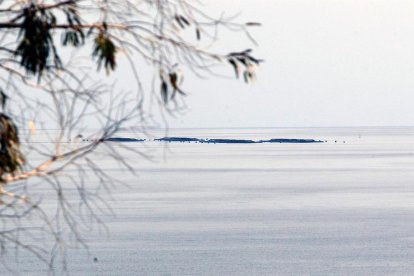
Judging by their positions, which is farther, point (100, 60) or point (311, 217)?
point (311, 217)

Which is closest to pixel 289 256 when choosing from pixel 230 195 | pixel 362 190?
pixel 230 195

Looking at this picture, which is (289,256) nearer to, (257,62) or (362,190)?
(257,62)

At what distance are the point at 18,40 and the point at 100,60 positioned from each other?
745 millimetres

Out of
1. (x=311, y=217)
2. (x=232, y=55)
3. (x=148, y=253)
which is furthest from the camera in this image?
(x=311, y=217)

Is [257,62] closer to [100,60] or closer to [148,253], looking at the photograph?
[100,60]

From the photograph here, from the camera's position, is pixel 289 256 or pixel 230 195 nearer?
pixel 289 256

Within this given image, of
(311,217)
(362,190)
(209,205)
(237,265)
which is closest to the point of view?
(237,265)

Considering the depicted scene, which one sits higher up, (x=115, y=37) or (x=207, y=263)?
(x=115, y=37)

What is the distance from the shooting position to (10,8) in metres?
8.34

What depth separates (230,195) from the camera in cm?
4994

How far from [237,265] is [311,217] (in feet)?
42.7

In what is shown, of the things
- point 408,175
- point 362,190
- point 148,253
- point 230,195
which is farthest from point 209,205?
point 408,175

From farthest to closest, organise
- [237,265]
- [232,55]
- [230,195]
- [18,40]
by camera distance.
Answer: [230,195] < [237,265] < [232,55] < [18,40]

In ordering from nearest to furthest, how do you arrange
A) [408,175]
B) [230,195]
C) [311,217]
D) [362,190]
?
[311,217], [230,195], [362,190], [408,175]
